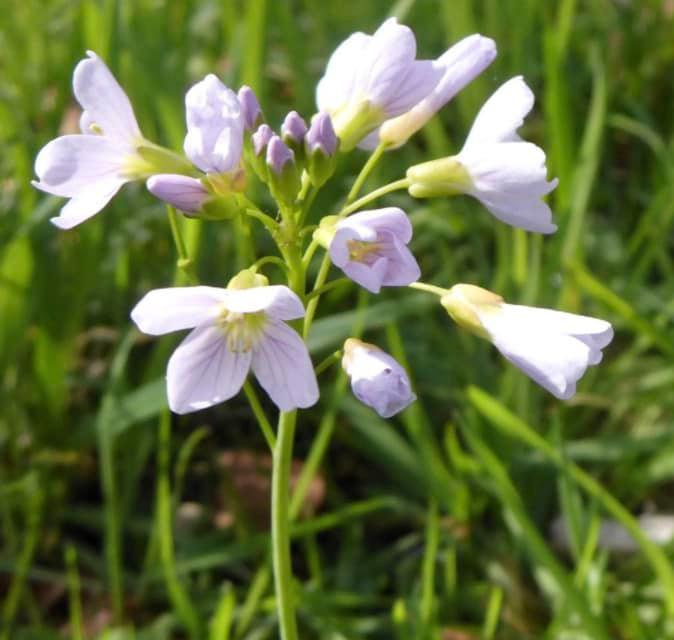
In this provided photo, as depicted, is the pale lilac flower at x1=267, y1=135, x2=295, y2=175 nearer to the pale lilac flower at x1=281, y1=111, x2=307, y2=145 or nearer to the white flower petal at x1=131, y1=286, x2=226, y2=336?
the pale lilac flower at x1=281, y1=111, x2=307, y2=145

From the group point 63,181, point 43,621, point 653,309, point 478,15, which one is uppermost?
point 63,181

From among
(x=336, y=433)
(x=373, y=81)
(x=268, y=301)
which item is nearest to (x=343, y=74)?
(x=373, y=81)

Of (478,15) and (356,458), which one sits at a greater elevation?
(478,15)

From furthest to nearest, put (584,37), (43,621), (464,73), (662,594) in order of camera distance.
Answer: (584,37), (43,621), (662,594), (464,73)

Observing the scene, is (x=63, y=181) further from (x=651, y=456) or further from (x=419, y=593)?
(x=651, y=456)

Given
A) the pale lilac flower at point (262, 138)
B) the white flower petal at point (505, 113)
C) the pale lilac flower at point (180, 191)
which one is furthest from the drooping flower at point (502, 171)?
the pale lilac flower at point (180, 191)

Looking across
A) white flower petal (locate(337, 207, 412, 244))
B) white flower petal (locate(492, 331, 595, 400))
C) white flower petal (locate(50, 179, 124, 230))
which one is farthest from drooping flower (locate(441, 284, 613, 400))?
white flower petal (locate(50, 179, 124, 230))

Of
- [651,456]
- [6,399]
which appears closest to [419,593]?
[651,456]
